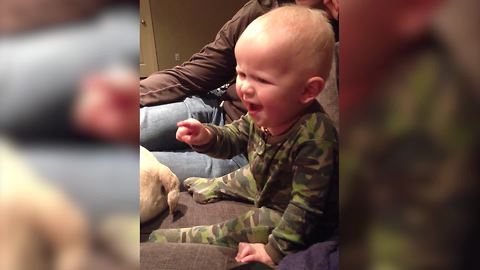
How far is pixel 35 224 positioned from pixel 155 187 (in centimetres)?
25

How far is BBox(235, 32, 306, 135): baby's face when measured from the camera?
0.44 metres

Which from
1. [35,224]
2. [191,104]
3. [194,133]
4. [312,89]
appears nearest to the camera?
[35,224]

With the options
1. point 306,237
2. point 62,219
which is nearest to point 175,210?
point 306,237

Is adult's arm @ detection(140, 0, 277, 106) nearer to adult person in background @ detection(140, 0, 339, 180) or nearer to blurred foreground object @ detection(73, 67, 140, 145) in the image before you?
adult person in background @ detection(140, 0, 339, 180)

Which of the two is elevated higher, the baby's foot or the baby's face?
the baby's face

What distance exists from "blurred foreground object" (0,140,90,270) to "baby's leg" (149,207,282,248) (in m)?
0.23

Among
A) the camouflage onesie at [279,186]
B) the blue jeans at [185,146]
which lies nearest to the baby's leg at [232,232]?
the camouflage onesie at [279,186]

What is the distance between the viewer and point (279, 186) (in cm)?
52

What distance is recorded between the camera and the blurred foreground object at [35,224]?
0.96 ft

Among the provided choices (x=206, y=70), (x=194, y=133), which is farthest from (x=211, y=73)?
(x=194, y=133)

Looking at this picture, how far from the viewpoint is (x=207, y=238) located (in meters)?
0.54

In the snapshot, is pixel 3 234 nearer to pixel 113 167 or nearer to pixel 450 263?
pixel 113 167

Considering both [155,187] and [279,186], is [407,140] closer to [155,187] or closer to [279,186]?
[279,186]

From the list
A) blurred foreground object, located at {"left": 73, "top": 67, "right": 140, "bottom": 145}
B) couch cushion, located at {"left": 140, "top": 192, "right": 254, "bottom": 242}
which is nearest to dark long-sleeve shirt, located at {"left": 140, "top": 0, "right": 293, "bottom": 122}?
couch cushion, located at {"left": 140, "top": 192, "right": 254, "bottom": 242}
